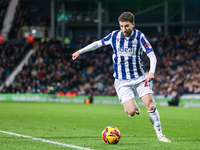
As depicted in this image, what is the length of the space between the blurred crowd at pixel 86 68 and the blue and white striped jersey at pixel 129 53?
1817 cm

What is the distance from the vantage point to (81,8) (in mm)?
41500

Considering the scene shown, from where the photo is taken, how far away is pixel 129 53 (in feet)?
22.3

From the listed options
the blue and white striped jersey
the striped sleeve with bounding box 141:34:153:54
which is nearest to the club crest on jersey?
the blue and white striped jersey

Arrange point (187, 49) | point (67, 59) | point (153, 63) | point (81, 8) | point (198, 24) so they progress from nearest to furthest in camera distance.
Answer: point (153, 63), point (187, 49), point (67, 59), point (198, 24), point (81, 8)

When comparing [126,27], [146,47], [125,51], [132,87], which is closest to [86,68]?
[132,87]

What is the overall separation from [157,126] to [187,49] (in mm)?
23732

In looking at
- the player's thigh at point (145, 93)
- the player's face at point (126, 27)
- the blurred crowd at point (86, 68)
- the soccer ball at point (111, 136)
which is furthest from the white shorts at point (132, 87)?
the blurred crowd at point (86, 68)

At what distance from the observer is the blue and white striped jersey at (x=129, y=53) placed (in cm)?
675

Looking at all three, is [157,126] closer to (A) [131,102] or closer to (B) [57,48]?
(A) [131,102]

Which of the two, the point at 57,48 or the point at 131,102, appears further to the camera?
the point at 57,48

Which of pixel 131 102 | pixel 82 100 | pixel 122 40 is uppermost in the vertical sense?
pixel 122 40

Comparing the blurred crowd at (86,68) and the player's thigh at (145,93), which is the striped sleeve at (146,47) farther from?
the blurred crowd at (86,68)

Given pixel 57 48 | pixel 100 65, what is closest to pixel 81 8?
pixel 57 48

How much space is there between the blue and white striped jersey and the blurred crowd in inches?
715
